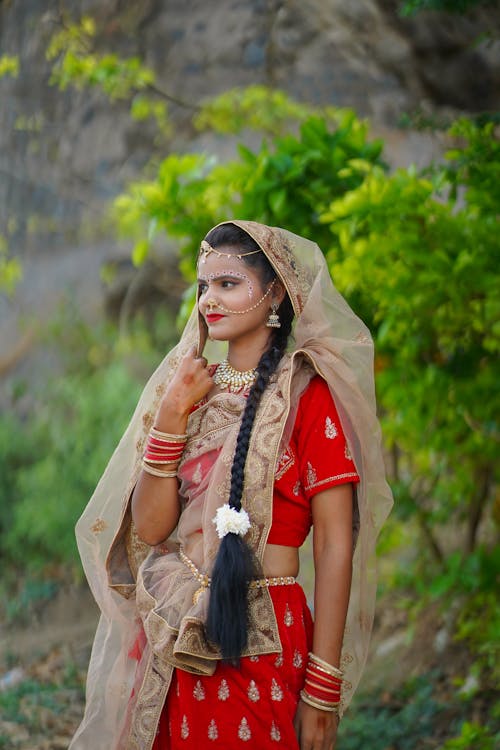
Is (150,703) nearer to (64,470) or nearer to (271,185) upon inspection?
(271,185)

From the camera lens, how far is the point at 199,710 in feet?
6.63

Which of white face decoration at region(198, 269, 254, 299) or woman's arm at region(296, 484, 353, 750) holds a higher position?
white face decoration at region(198, 269, 254, 299)

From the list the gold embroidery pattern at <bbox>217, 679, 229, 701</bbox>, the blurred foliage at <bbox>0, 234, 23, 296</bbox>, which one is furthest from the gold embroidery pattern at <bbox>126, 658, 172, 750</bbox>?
the blurred foliage at <bbox>0, 234, 23, 296</bbox>

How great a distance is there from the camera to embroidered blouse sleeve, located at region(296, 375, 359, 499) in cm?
205

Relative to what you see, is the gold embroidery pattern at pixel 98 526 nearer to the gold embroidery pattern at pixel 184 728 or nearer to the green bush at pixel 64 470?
the gold embroidery pattern at pixel 184 728

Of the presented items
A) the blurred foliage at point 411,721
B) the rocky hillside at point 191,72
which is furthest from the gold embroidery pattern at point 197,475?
the rocky hillside at point 191,72

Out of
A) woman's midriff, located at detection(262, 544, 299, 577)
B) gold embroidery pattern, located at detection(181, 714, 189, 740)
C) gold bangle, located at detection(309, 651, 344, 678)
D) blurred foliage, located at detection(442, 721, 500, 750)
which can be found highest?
woman's midriff, located at detection(262, 544, 299, 577)

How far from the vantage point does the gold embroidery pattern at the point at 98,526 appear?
2.35 m

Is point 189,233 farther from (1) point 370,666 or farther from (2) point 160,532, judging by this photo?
(1) point 370,666

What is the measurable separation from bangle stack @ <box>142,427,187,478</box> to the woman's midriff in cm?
30

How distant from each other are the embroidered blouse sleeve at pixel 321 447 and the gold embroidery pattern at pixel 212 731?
557 mm

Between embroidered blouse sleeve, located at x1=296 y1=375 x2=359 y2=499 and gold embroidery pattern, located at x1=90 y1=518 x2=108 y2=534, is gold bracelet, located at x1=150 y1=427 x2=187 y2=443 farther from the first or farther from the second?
gold embroidery pattern, located at x1=90 y1=518 x2=108 y2=534

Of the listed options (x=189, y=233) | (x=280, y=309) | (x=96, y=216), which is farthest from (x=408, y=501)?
(x=96, y=216)

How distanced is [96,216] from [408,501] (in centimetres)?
512
